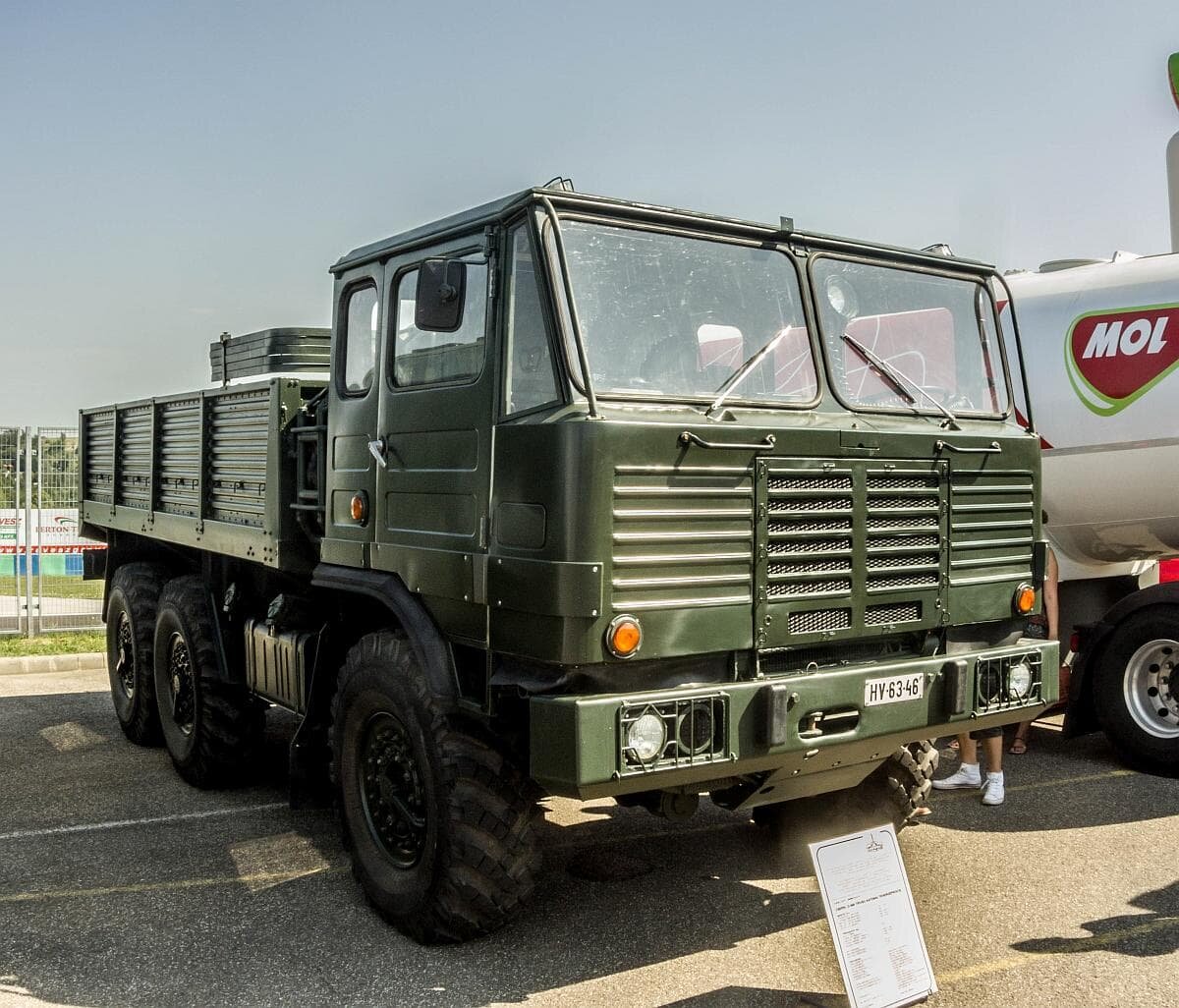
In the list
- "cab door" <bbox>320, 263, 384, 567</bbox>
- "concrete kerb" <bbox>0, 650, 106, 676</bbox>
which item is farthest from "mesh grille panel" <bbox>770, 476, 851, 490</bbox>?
"concrete kerb" <bbox>0, 650, 106, 676</bbox>

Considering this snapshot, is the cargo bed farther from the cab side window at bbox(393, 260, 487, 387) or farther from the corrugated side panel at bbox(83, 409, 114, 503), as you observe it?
the cab side window at bbox(393, 260, 487, 387)

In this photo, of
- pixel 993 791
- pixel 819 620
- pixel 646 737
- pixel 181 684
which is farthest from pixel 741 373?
pixel 181 684

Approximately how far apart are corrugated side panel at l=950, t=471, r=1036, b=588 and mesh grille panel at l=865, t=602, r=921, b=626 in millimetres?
238

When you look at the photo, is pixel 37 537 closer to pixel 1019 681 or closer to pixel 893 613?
pixel 893 613

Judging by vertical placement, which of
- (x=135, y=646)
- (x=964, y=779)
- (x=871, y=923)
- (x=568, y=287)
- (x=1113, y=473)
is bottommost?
(x=964, y=779)

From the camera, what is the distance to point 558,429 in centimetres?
403

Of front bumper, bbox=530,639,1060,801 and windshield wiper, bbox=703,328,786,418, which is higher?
windshield wiper, bbox=703,328,786,418

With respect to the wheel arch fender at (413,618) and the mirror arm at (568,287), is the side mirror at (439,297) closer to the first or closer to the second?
the mirror arm at (568,287)

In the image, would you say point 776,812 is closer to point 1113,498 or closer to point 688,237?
point 688,237

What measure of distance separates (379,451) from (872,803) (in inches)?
107

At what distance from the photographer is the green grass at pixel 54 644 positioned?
493 inches

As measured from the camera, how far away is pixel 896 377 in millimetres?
5043

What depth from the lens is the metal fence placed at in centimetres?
1354

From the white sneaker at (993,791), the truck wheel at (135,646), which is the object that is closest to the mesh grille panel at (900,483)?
the white sneaker at (993,791)
